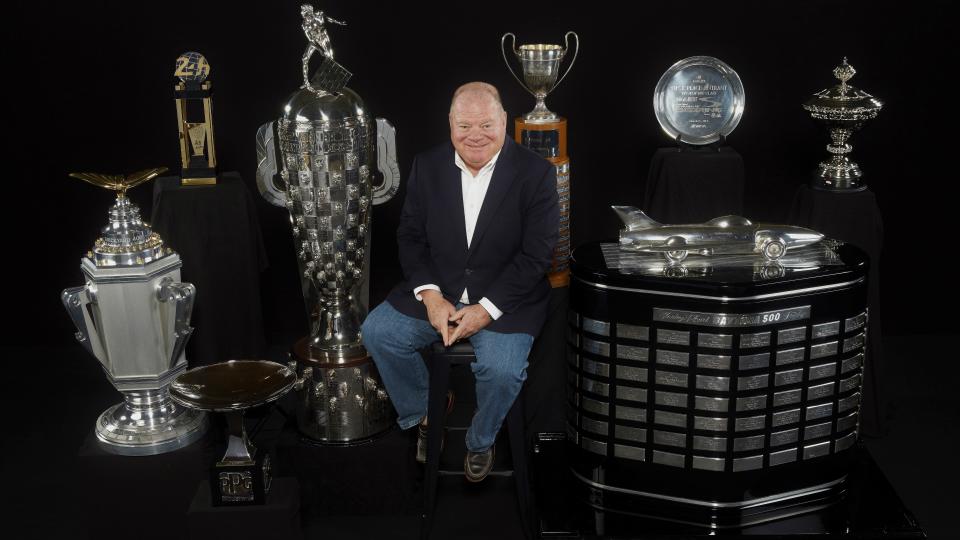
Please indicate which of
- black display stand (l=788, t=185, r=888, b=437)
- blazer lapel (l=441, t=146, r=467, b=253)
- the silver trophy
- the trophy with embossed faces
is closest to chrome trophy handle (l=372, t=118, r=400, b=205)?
blazer lapel (l=441, t=146, r=467, b=253)

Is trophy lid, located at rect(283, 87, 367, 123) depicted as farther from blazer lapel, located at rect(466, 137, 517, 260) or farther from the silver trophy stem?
the silver trophy stem

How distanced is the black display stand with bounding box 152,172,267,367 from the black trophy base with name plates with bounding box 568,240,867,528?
134cm

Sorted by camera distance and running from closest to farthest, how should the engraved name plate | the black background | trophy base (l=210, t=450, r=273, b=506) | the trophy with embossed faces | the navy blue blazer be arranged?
the engraved name plate
trophy base (l=210, t=450, r=273, b=506)
the navy blue blazer
the trophy with embossed faces
the black background

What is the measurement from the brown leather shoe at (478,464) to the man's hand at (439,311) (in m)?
0.46

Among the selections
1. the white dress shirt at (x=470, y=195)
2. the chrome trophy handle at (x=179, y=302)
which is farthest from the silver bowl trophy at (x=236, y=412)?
the white dress shirt at (x=470, y=195)

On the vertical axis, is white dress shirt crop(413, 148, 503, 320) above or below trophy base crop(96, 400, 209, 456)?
above

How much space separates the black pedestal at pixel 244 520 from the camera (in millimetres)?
3152

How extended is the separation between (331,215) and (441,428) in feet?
2.64

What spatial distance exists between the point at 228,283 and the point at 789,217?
2.23 meters

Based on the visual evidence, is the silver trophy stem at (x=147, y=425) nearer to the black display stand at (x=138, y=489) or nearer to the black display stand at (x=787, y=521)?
the black display stand at (x=138, y=489)

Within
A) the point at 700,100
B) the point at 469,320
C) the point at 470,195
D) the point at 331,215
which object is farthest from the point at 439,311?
the point at 700,100

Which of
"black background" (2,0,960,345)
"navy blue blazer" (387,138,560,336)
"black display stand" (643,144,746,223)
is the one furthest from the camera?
"black background" (2,0,960,345)

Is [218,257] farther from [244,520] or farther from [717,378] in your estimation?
[717,378]

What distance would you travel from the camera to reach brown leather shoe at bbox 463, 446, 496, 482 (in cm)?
342
